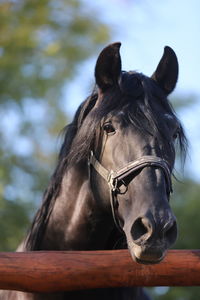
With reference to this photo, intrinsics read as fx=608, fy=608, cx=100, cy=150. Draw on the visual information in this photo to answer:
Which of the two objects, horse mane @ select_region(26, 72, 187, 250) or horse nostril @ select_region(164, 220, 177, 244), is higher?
horse mane @ select_region(26, 72, 187, 250)

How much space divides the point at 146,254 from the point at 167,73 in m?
1.40

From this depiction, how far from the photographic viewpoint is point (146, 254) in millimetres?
3049

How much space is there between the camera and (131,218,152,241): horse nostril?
3.07 m

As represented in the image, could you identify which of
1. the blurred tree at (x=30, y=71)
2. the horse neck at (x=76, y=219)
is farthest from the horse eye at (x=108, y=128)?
the blurred tree at (x=30, y=71)

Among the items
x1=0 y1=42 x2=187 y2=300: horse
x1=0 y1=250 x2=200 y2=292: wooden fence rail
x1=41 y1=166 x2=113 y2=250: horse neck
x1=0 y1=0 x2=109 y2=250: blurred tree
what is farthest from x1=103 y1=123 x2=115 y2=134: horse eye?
x1=0 y1=0 x2=109 y2=250: blurred tree

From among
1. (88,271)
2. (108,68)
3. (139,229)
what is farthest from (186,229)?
(139,229)

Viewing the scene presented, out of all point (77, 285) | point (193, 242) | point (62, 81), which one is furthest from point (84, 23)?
point (77, 285)

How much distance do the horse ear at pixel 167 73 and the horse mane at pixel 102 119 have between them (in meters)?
0.13

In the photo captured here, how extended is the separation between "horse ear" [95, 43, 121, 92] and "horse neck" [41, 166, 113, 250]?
1.83 feet

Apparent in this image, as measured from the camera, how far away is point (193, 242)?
1512cm

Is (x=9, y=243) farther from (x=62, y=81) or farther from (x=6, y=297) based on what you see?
(x=6, y=297)

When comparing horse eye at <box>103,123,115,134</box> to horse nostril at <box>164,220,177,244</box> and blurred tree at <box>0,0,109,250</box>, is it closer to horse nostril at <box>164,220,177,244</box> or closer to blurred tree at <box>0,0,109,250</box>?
horse nostril at <box>164,220,177,244</box>

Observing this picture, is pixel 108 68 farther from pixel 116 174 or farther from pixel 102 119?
pixel 116 174

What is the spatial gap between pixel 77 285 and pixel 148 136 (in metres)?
0.91
